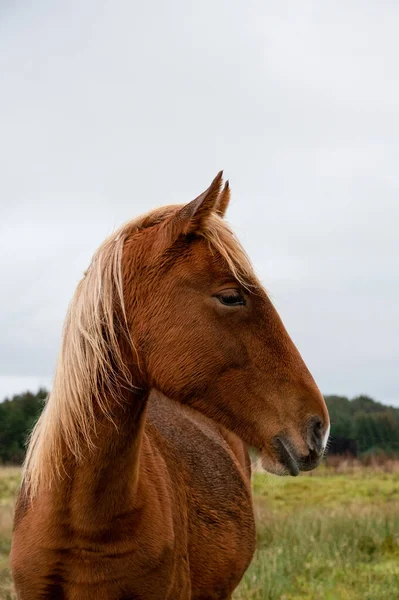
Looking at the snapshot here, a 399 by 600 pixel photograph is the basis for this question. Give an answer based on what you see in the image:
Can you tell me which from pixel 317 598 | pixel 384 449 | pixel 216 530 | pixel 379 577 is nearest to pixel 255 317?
pixel 216 530

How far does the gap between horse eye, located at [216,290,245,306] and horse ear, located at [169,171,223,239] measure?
33 cm

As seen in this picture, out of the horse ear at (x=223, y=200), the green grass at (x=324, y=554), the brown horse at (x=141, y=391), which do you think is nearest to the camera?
the brown horse at (x=141, y=391)

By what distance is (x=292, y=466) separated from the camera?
3.10 metres

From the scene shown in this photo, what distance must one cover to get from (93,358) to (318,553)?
5402 mm

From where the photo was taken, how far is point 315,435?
3.10m

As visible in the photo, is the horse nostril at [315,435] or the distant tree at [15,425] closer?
the horse nostril at [315,435]

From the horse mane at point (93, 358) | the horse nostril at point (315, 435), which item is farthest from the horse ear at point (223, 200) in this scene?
the horse nostril at point (315, 435)

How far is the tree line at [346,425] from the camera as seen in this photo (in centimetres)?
1750

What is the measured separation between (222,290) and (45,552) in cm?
144

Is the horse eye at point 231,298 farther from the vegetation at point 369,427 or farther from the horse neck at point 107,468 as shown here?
the vegetation at point 369,427

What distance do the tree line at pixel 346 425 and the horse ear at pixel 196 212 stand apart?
13.3 m

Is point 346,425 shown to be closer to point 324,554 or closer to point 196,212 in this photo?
point 324,554

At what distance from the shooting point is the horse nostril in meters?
3.09

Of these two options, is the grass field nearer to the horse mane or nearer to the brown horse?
the brown horse
